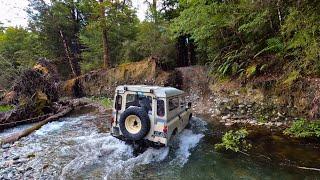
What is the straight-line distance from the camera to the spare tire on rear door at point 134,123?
8.16m

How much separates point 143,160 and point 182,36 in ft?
48.6

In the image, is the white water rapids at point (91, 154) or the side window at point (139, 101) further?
the side window at point (139, 101)

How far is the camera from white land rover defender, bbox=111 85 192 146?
818cm

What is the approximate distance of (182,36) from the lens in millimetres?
Answer: 21344

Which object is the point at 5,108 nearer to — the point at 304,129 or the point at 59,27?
the point at 59,27

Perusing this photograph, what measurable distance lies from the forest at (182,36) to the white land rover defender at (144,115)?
5854mm

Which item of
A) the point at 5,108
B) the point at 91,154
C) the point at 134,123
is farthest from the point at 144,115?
the point at 5,108

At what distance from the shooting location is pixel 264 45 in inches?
569

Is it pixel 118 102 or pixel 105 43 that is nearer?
pixel 118 102

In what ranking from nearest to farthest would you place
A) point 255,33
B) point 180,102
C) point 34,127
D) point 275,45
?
point 180,102 → point 34,127 → point 275,45 → point 255,33

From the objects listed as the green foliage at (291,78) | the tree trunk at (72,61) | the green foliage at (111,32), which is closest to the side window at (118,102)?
the green foliage at (291,78)

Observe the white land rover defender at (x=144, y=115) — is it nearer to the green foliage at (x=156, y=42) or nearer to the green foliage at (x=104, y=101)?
the green foliage at (x=104, y=101)

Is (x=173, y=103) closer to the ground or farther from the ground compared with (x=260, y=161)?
farther from the ground

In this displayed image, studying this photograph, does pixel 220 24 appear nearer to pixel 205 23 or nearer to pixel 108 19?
pixel 205 23
